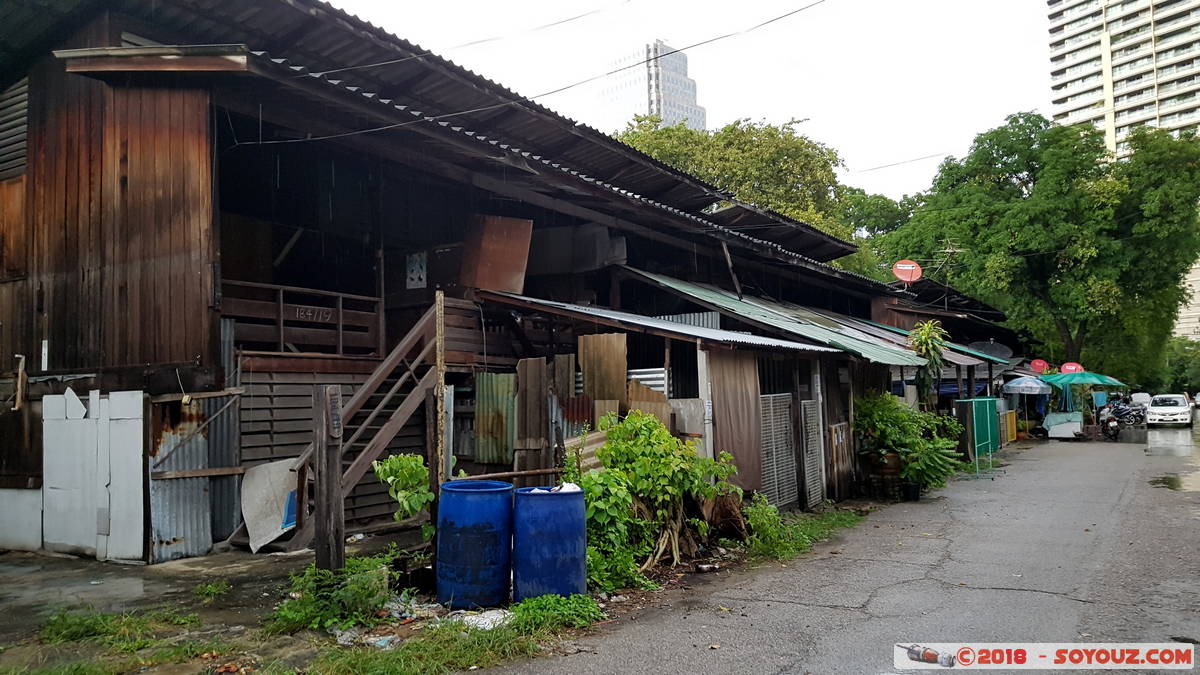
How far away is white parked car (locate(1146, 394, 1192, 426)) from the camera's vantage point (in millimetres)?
33375

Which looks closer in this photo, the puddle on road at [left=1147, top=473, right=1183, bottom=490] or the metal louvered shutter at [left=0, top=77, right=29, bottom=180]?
the metal louvered shutter at [left=0, top=77, right=29, bottom=180]

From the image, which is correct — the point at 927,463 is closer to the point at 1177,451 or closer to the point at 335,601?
the point at 335,601

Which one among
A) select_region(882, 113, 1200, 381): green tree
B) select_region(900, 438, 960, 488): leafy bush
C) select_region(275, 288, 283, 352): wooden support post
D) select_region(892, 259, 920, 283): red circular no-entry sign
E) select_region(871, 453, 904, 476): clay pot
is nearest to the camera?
select_region(275, 288, 283, 352): wooden support post

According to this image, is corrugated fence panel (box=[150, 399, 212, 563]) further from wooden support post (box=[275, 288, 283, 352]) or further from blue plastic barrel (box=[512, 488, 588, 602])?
blue plastic barrel (box=[512, 488, 588, 602])

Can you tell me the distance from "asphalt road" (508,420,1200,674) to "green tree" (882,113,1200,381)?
70.4 feet

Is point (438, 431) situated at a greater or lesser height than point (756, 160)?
lesser

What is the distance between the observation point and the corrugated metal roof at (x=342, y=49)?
8906 mm

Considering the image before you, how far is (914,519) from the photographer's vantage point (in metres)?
11.4

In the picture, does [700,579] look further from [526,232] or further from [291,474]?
[526,232]

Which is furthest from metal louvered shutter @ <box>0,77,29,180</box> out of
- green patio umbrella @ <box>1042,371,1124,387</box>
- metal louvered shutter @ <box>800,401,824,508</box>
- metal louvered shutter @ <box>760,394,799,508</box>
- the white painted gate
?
green patio umbrella @ <box>1042,371,1124,387</box>

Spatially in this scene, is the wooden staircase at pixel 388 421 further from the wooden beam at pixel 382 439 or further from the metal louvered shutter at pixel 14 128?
the metal louvered shutter at pixel 14 128

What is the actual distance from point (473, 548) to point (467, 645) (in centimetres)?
101

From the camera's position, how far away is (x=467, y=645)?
5.23 meters

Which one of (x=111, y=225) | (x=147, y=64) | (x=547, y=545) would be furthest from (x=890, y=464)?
(x=147, y=64)
